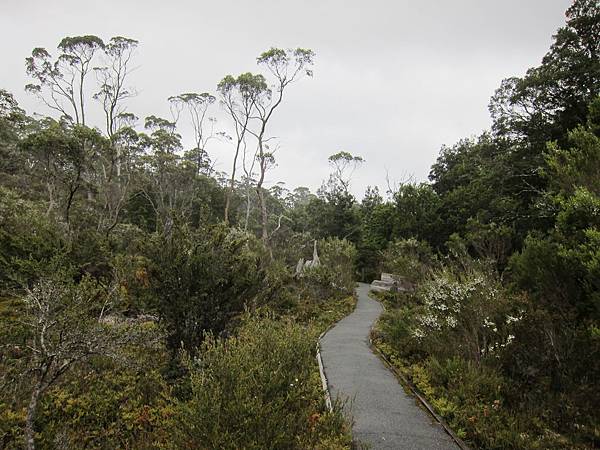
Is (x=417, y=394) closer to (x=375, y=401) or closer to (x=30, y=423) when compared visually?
(x=375, y=401)

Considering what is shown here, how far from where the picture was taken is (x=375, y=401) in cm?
646

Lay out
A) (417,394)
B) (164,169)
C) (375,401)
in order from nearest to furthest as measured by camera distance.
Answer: (375,401)
(417,394)
(164,169)

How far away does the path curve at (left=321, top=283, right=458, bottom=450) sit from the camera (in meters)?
5.16

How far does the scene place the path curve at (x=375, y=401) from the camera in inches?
203

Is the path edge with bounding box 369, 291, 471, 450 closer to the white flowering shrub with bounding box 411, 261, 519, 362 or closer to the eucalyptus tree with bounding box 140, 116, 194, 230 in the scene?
the white flowering shrub with bounding box 411, 261, 519, 362

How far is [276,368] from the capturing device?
3838mm

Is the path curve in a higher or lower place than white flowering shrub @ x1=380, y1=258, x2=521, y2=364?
lower

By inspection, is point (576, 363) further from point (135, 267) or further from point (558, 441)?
point (135, 267)

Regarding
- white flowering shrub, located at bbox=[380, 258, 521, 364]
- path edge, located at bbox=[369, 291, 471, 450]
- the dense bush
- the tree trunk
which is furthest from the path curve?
the tree trunk

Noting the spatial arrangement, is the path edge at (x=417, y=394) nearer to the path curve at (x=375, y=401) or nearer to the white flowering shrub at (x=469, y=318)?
the path curve at (x=375, y=401)

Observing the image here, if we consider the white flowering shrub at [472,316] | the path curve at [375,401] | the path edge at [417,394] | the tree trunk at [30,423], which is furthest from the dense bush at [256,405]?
the white flowering shrub at [472,316]

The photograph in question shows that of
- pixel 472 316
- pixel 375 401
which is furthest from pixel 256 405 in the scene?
pixel 472 316

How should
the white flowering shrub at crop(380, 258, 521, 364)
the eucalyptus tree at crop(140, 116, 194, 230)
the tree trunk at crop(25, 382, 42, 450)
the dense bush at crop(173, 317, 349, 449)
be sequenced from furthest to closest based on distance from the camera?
1. the eucalyptus tree at crop(140, 116, 194, 230)
2. the white flowering shrub at crop(380, 258, 521, 364)
3. the tree trunk at crop(25, 382, 42, 450)
4. the dense bush at crop(173, 317, 349, 449)

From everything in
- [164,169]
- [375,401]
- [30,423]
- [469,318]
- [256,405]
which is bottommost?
[375,401]
